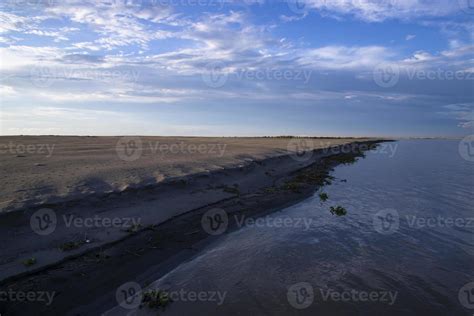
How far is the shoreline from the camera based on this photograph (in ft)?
27.1

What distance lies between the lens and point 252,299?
27.3 ft

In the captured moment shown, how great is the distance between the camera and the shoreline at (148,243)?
27.1 feet

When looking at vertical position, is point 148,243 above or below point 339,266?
above

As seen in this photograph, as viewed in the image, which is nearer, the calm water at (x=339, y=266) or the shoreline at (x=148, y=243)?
the calm water at (x=339, y=266)

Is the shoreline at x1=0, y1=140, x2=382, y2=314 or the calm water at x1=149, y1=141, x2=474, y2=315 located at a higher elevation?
the shoreline at x1=0, y1=140, x2=382, y2=314

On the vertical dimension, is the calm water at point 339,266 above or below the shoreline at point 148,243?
below

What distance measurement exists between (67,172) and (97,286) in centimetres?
928

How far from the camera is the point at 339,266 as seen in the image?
1025 cm

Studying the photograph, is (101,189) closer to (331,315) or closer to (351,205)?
(331,315)

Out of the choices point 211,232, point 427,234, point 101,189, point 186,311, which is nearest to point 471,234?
point 427,234

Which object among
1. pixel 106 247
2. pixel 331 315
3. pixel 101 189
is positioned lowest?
pixel 331 315

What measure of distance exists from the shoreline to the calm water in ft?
2.63

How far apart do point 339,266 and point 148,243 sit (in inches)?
230

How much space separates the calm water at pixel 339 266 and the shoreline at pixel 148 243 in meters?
0.80
